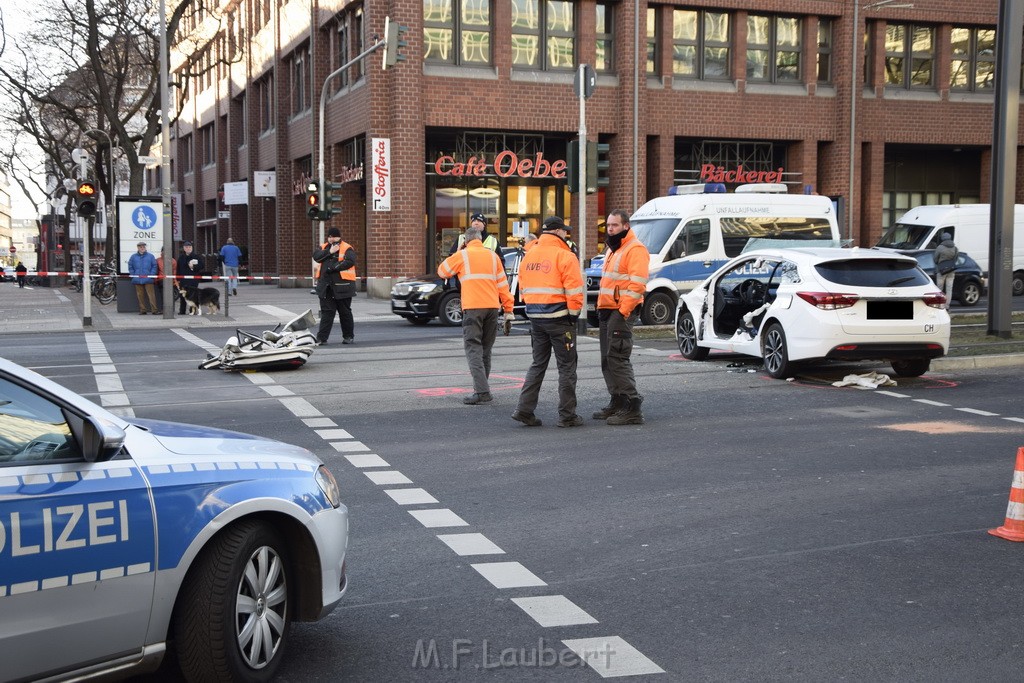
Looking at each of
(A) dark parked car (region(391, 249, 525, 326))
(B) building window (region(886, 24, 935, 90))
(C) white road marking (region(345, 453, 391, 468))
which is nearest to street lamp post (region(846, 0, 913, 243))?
(B) building window (region(886, 24, 935, 90))

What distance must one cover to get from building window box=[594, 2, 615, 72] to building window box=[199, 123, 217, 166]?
34.9 m

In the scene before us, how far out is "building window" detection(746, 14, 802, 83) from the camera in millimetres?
37875

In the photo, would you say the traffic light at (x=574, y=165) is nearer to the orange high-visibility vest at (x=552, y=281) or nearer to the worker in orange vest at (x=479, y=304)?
the worker in orange vest at (x=479, y=304)

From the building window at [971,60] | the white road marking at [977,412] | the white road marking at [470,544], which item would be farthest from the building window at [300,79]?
the white road marking at [470,544]

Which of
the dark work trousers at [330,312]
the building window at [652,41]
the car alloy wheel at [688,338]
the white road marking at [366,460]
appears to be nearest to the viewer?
the white road marking at [366,460]

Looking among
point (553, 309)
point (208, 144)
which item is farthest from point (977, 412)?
point (208, 144)

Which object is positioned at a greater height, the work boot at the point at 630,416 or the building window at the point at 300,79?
the building window at the point at 300,79

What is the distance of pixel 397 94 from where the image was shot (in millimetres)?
32969

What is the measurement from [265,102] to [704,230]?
3418 centimetres

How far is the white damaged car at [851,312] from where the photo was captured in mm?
13234

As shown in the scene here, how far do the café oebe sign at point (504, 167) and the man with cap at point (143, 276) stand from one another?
9520mm

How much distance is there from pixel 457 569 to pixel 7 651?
2.86m

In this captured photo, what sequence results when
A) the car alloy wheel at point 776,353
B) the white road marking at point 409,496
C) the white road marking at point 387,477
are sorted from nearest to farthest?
the white road marking at point 409,496, the white road marking at point 387,477, the car alloy wheel at point 776,353

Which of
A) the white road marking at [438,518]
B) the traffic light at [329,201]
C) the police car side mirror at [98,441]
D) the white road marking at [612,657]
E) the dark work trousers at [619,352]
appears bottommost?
the white road marking at [612,657]
